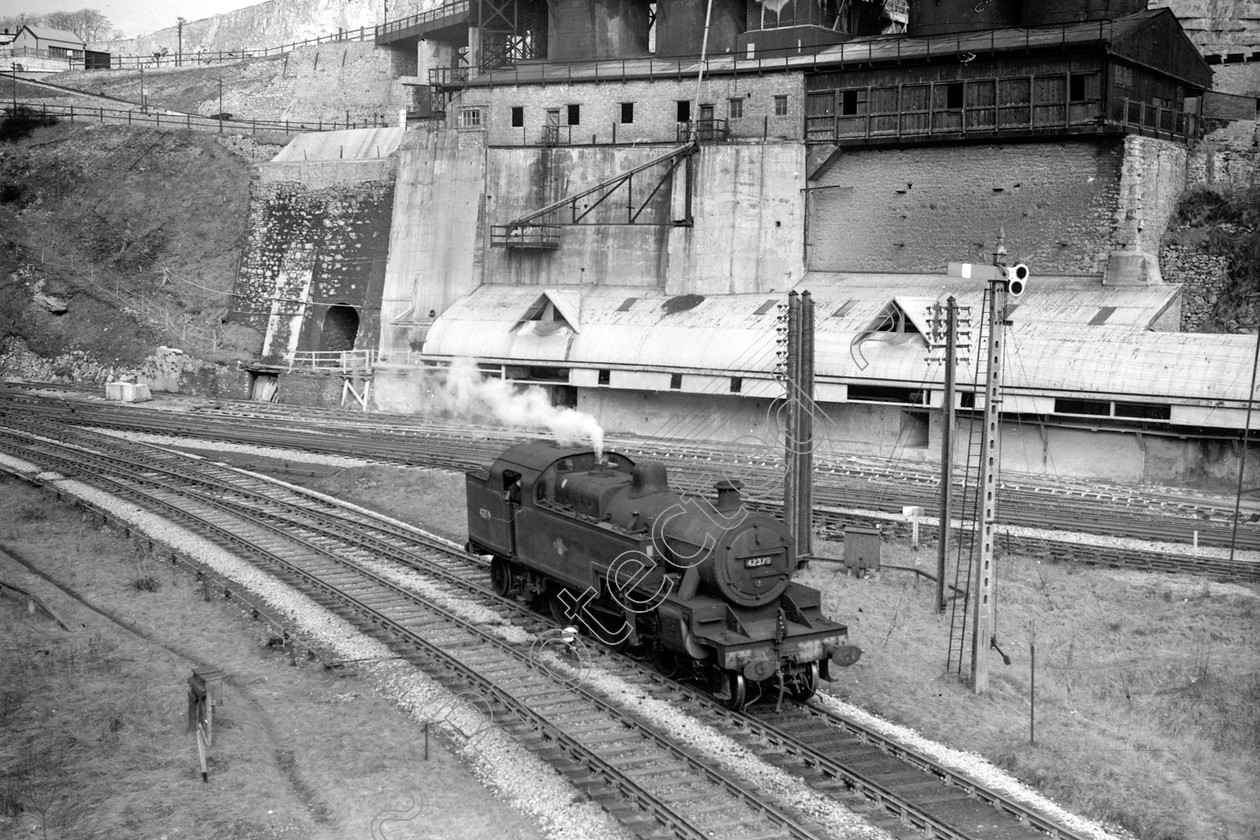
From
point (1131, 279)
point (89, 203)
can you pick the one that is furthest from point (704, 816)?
point (89, 203)

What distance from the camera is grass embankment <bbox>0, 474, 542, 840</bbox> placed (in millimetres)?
13648

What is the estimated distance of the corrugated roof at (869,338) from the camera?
115 ft

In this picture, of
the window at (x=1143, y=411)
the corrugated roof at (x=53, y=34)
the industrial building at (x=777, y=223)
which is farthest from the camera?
the corrugated roof at (x=53, y=34)

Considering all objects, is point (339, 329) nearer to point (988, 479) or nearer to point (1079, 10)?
point (1079, 10)

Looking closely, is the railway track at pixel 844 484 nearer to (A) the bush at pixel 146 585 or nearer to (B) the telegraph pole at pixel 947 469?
(B) the telegraph pole at pixel 947 469

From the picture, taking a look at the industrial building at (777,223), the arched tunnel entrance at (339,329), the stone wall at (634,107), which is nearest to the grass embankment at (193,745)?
the industrial building at (777,223)

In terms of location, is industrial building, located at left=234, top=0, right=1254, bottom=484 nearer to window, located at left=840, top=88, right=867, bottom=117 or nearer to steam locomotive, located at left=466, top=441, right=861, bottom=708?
window, located at left=840, top=88, right=867, bottom=117

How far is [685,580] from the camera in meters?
17.1

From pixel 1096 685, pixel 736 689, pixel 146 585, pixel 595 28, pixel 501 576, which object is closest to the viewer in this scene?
pixel 736 689

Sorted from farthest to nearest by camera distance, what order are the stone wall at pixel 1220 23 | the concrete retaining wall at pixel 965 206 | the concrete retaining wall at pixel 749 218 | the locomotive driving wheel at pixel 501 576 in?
1. the stone wall at pixel 1220 23
2. the concrete retaining wall at pixel 749 218
3. the concrete retaining wall at pixel 965 206
4. the locomotive driving wheel at pixel 501 576

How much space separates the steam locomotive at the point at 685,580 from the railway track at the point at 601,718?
0.66 metres

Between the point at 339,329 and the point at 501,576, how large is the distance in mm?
35544

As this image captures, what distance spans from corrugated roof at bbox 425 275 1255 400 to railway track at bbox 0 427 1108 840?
1121 centimetres

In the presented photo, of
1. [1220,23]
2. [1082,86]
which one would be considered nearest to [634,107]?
[1082,86]
